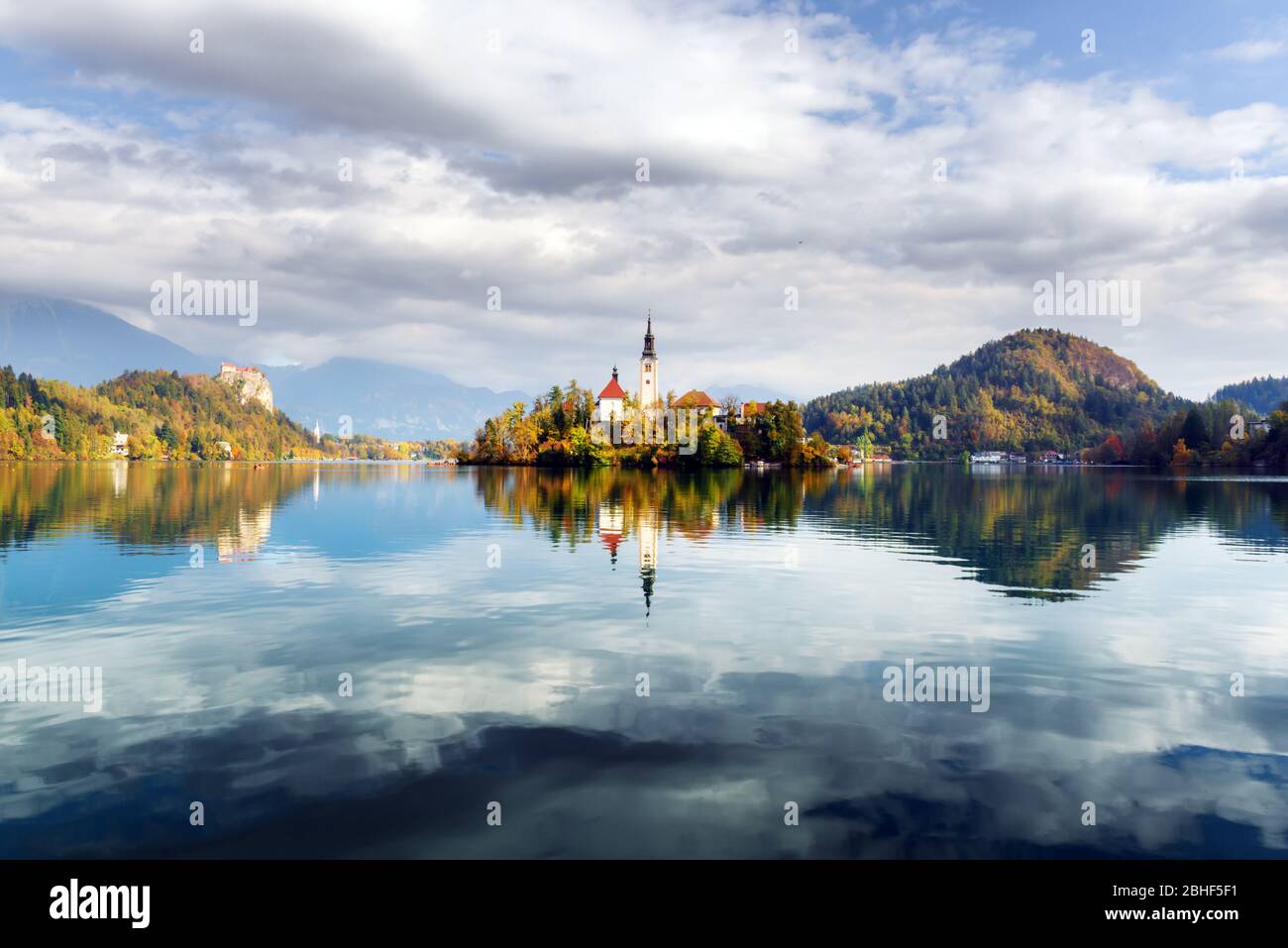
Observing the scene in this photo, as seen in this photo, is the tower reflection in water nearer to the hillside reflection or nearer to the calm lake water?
the hillside reflection

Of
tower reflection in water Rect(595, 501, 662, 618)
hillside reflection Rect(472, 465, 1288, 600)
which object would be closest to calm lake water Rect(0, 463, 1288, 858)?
tower reflection in water Rect(595, 501, 662, 618)

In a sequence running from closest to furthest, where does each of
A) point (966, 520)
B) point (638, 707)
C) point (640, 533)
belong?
point (638, 707) < point (640, 533) < point (966, 520)

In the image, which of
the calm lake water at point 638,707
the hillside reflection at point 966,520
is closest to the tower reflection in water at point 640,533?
the hillside reflection at point 966,520

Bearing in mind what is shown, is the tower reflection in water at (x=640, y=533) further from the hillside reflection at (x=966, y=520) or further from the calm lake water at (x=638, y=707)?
the calm lake water at (x=638, y=707)

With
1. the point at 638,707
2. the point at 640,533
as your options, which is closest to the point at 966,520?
the point at 640,533

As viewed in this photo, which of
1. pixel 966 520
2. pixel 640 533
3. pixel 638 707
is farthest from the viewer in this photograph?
pixel 966 520

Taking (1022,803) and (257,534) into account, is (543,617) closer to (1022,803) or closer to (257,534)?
(1022,803)

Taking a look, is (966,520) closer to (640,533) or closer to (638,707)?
(640,533)

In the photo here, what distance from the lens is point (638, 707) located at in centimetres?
1661

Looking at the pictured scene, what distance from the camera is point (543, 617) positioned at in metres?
25.8

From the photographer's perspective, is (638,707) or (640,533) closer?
(638,707)
